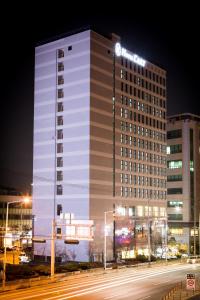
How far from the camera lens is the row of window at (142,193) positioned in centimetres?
11369

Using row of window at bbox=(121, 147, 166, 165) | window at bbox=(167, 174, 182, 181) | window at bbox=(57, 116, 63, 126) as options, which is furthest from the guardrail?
window at bbox=(167, 174, 182, 181)

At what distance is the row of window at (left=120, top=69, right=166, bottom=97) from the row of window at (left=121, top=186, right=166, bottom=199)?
2575cm

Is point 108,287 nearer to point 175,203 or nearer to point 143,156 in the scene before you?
point 143,156

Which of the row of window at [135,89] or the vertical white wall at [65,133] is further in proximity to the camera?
the row of window at [135,89]

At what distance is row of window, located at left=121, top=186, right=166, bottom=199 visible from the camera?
373ft

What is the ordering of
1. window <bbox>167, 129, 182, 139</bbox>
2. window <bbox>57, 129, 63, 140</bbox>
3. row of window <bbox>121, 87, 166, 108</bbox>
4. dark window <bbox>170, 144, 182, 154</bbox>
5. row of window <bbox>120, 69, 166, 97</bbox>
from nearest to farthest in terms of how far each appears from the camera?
window <bbox>57, 129, 63, 140</bbox> → row of window <bbox>121, 87, 166, 108</bbox> → row of window <bbox>120, 69, 166, 97</bbox> → dark window <bbox>170, 144, 182, 154</bbox> → window <bbox>167, 129, 182, 139</bbox>

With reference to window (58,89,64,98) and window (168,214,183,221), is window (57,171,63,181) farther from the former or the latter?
window (168,214,183,221)

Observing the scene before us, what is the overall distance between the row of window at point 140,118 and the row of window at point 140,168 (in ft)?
35.0

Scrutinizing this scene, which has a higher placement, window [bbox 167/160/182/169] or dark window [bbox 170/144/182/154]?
dark window [bbox 170/144/182/154]

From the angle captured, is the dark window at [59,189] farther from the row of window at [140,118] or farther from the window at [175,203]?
the window at [175,203]

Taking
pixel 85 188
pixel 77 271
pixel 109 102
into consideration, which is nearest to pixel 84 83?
pixel 109 102

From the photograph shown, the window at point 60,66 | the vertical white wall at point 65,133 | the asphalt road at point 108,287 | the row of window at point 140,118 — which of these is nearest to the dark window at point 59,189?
the vertical white wall at point 65,133

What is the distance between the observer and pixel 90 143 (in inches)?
4043

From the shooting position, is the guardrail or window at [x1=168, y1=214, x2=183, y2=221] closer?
the guardrail
